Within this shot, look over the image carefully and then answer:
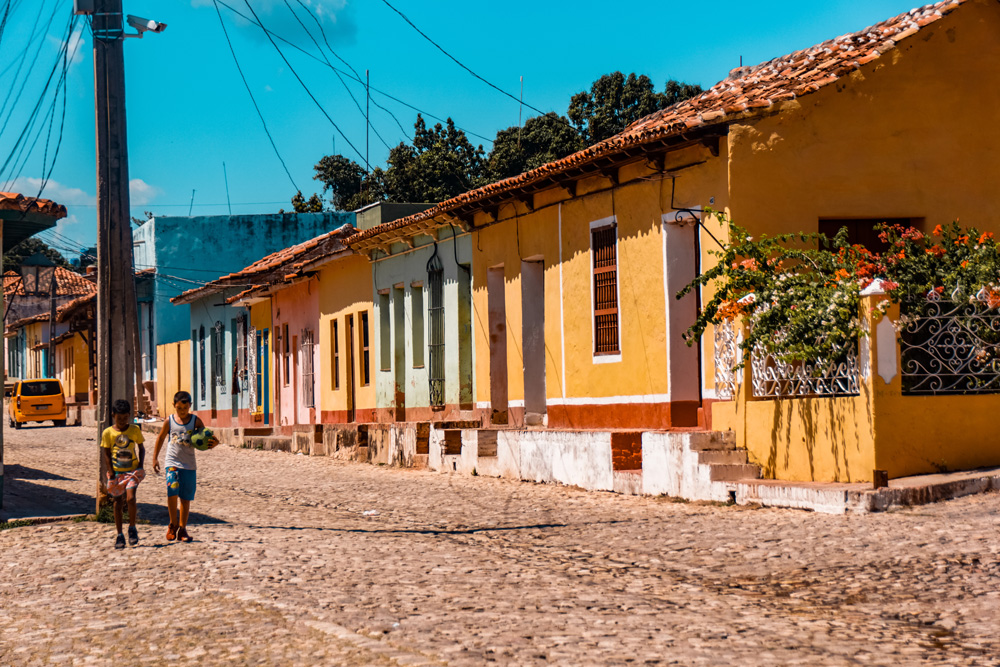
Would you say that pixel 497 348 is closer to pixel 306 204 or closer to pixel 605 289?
pixel 605 289

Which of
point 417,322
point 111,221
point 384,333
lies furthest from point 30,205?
point 384,333

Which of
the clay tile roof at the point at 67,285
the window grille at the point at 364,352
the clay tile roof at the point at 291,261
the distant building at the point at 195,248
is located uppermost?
the clay tile roof at the point at 67,285

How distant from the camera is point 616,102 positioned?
42.4 metres

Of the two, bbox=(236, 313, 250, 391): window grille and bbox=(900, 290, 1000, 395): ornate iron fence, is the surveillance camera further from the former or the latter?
bbox=(236, 313, 250, 391): window grille

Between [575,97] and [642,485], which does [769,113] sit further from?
[575,97]

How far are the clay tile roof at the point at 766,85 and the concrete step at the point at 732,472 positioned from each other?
358cm

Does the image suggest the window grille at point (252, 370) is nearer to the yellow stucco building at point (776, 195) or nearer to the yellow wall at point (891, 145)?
the yellow stucco building at point (776, 195)

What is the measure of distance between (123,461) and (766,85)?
849cm

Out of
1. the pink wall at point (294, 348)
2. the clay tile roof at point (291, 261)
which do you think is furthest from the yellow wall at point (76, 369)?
the clay tile roof at point (291, 261)

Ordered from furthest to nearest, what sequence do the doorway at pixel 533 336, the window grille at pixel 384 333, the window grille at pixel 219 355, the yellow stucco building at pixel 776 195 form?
the window grille at pixel 219 355 → the window grille at pixel 384 333 → the doorway at pixel 533 336 → the yellow stucco building at pixel 776 195

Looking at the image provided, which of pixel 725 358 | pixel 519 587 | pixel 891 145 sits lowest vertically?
pixel 519 587

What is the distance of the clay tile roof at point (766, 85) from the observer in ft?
43.2

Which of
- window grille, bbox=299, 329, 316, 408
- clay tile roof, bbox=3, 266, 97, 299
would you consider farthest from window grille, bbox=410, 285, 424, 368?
clay tile roof, bbox=3, 266, 97, 299

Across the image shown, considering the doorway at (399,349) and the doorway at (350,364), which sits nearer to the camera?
the doorway at (399,349)
